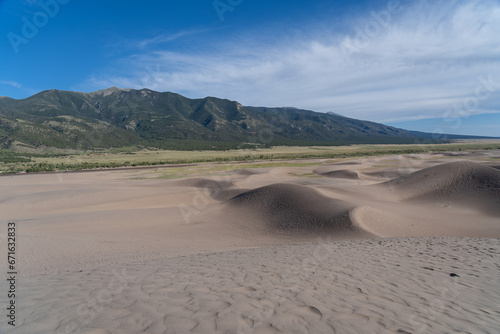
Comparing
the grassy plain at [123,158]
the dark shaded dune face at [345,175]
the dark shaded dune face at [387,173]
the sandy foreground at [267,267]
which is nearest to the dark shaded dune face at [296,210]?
the sandy foreground at [267,267]

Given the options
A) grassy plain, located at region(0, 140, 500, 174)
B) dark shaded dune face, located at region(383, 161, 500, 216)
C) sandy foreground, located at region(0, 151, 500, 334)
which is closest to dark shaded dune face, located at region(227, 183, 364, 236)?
sandy foreground, located at region(0, 151, 500, 334)

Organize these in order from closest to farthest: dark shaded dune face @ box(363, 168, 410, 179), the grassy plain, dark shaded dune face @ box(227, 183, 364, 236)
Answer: dark shaded dune face @ box(227, 183, 364, 236)
dark shaded dune face @ box(363, 168, 410, 179)
the grassy plain

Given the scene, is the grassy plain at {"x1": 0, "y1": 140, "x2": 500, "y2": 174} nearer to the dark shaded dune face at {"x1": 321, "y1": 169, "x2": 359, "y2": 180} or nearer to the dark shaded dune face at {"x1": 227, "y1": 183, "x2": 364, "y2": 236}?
the dark shaded dune face at {"x1": 321, "y1": 169, "x2": 359, "y2": 180}

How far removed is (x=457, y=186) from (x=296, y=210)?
13.2 m

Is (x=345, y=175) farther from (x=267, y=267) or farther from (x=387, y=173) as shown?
(x=267, y=267)

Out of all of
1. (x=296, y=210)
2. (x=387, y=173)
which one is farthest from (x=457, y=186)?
(x=387, y=173)

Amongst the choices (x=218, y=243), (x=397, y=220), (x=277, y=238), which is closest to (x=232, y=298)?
(x=218, y=243)

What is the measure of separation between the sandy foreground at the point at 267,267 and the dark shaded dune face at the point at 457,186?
156mm

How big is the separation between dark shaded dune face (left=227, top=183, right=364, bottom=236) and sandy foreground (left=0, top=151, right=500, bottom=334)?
10cm

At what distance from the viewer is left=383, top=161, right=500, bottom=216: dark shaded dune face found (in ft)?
56.9

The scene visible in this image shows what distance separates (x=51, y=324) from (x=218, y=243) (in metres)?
8.19

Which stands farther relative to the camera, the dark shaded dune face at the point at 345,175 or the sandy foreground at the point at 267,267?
the dark shaded dune face at the point at 345,175

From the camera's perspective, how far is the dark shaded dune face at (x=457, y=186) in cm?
1734

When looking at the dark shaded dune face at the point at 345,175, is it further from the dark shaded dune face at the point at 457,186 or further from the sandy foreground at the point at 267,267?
the sandy foreground at the point at 267,267
